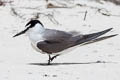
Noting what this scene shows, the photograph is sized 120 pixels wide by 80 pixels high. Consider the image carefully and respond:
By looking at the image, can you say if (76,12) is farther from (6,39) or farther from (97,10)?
(6,39)

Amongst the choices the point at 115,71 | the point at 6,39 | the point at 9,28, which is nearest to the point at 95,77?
the point at 115,71

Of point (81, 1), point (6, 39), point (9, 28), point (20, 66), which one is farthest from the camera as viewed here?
point (81, 1)

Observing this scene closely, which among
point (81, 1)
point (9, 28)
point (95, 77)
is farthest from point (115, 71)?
point (81, 1)

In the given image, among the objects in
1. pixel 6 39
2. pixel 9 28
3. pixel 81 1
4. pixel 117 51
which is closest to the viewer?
pixel 117 51

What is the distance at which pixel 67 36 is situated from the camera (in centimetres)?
675

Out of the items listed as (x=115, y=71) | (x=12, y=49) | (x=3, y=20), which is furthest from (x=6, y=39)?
(x=115, y=71)

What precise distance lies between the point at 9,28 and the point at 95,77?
3050 millimetres

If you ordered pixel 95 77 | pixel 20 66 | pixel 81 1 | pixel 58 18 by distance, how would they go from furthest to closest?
pixel 81 1 < pixel 58 18 < pixel 20 66 < pixel 95 77

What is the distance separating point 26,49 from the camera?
302 inches

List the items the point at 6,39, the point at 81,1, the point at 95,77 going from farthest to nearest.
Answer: the point at 81,1, the point at 6,39, the point at 95,77

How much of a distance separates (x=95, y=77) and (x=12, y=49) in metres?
1.91

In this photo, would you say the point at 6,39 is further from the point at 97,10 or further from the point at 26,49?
the point at 97,10

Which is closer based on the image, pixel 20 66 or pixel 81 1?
pixel 20 66

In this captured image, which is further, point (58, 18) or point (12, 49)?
point (58, 18)
